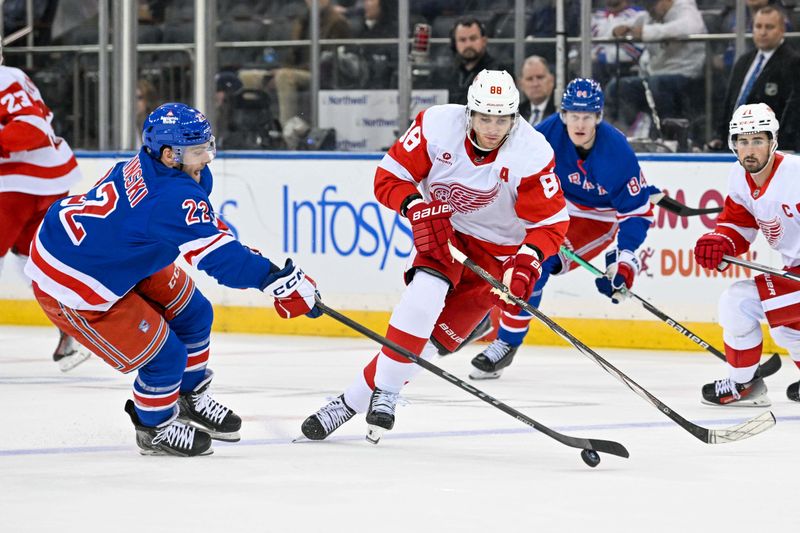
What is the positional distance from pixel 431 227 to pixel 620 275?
1796 millimetres

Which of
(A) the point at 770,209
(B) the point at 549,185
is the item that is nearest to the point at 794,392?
(A) the point at 770,209

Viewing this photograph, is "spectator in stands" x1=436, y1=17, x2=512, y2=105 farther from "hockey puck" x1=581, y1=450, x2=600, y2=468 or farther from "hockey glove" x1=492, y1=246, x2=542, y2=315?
"hockey puck" x1=581, y1=450, x2=600, y2=468

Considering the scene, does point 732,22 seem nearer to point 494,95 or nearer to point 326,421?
point 494,95

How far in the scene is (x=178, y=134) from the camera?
12.8ft

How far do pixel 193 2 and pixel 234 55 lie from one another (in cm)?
46

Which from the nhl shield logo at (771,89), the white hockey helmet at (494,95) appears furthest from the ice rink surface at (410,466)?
the nhl shield logo at (771,89)

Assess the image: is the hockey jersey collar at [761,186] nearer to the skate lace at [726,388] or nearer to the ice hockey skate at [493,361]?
the skate lace at [726,388]

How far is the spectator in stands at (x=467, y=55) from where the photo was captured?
7.50 m

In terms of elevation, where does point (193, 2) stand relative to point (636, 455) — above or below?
above

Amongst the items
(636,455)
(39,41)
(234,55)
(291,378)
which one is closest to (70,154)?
(291,378)

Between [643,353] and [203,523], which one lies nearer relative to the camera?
[203,523]

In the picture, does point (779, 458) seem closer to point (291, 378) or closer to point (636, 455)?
point (636, 455)

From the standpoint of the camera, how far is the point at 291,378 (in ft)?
19.6

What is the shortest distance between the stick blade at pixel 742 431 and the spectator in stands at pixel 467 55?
347 cm
